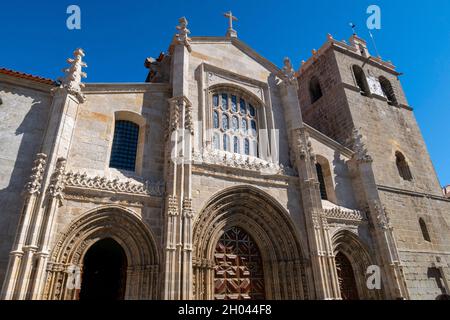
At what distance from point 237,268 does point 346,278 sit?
5.19 metres

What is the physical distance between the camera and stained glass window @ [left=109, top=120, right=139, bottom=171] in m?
11.0

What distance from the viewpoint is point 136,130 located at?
11.7m

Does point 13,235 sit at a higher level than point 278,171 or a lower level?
lower

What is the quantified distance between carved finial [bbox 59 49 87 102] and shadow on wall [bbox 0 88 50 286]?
1019 millimetres

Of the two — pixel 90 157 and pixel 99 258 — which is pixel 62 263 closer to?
pixel 99 258

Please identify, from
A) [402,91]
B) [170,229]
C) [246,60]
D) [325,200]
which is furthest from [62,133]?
[402,91]

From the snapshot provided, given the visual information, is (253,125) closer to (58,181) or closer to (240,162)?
(240,162)

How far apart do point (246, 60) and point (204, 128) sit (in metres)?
5.39

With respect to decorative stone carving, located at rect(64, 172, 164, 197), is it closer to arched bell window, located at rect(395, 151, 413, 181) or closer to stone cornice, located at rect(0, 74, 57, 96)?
stone cornice, located at rect(0, 74, 57, 96)

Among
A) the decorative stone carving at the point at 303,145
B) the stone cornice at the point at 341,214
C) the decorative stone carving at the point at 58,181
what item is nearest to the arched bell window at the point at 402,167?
the stone cornice at the point at 341,214

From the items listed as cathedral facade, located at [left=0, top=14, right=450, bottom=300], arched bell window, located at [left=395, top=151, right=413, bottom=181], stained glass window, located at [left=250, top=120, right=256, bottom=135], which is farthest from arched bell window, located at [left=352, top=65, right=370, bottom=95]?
stained glass window, located at [left=250, top=120, right=256, bottom=135]

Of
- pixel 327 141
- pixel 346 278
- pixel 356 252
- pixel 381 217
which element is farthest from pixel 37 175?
pixel 381 217
